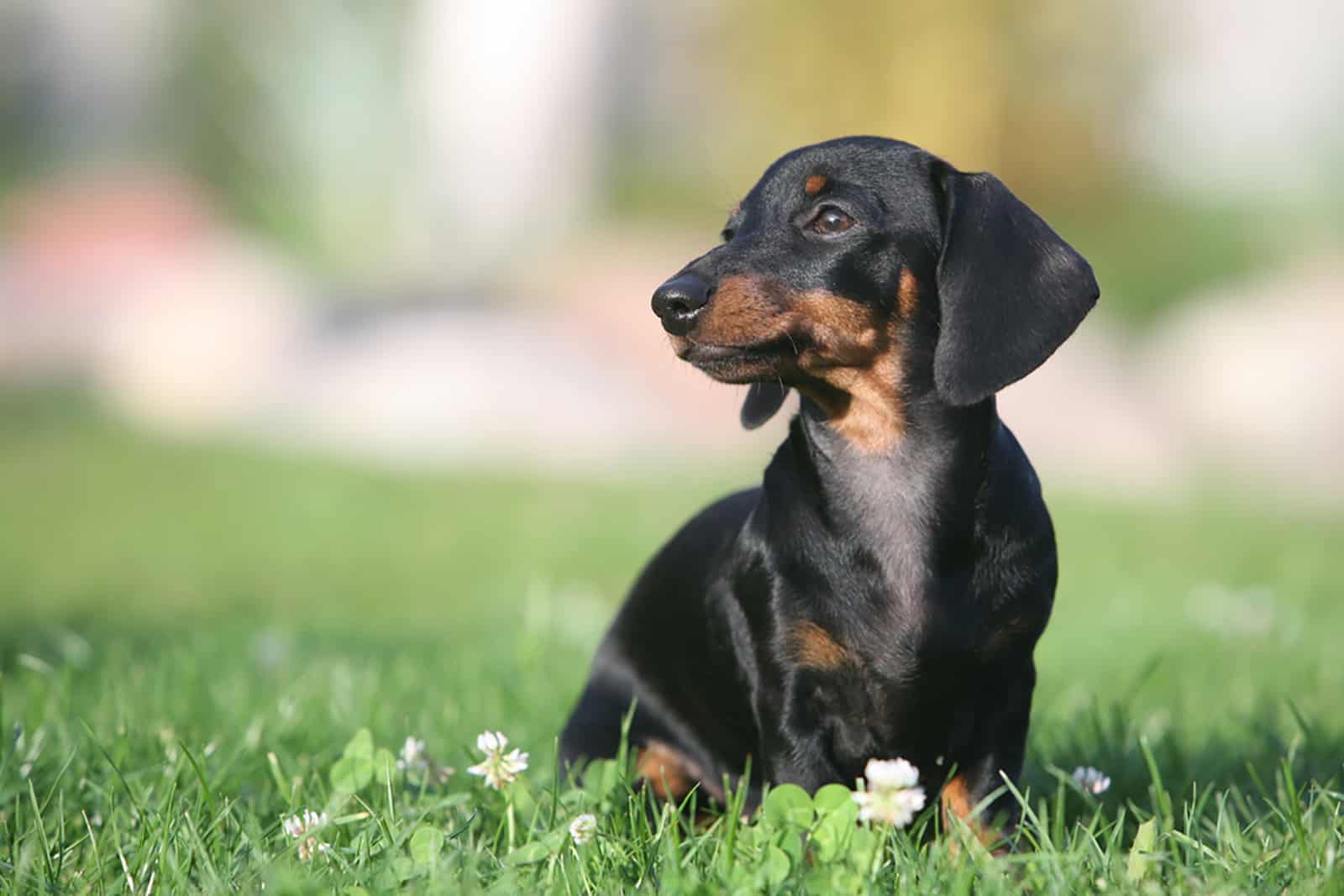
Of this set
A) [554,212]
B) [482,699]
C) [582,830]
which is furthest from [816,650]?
[554,212]

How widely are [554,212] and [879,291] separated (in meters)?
13.8

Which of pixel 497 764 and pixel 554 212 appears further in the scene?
pixel 554 212

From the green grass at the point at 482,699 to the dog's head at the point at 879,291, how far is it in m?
0.79

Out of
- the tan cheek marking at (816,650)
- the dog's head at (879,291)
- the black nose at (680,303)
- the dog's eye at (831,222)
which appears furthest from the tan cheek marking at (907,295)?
the tan cheek marking at (816,650)

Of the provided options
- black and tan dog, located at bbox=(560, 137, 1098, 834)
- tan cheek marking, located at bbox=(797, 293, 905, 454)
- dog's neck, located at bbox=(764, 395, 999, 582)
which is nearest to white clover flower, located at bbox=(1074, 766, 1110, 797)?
black and tan dog, located at bbox=(560, 137, 1098, 834)

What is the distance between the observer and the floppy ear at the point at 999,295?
2.50 m

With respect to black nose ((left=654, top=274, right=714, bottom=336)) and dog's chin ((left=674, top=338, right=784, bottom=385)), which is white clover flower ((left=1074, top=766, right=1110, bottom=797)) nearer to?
dog's chin ((left=674, top=338, right=784, bottom=385))

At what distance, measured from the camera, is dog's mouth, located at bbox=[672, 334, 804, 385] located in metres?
2.55

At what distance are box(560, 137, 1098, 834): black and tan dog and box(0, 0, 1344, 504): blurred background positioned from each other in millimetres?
8525

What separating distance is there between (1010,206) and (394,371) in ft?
34.8

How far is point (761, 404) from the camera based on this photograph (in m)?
3.08

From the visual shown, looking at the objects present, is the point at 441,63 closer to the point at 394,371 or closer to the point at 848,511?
the point at 394,371

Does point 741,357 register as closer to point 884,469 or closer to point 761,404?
point 884,469

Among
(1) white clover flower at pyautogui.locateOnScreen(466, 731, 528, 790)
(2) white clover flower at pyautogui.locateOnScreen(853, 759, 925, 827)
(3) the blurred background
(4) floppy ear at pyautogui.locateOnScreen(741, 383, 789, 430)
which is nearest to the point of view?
(2) white clover flower at pyautogui.locateOnScreen(853, 759, 925, 827)
